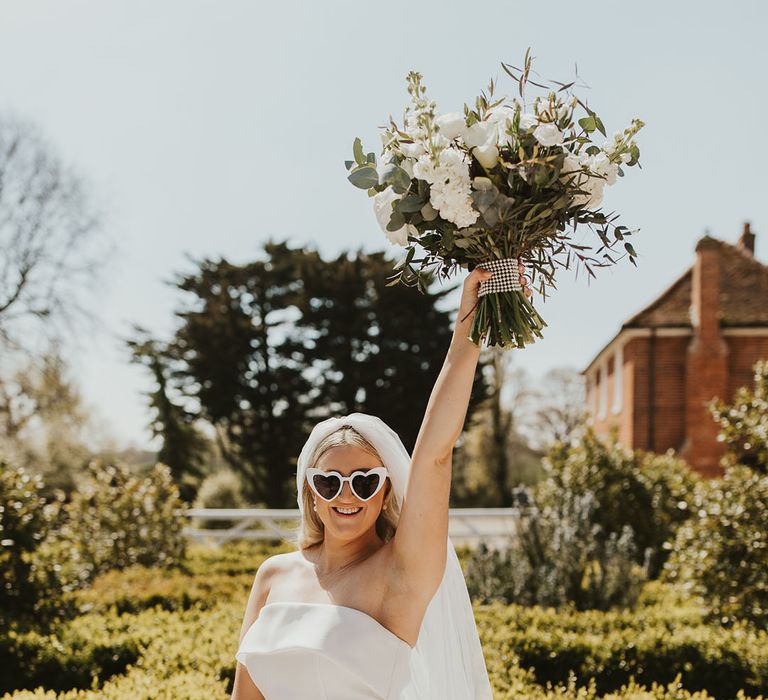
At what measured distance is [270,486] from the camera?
3066 cm

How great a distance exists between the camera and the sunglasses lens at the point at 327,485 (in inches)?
113

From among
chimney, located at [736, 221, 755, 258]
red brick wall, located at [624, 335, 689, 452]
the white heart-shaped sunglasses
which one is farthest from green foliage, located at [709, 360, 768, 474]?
chimney, located at [736, 221, 755, 258]

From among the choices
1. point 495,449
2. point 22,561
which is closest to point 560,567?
point 22,561

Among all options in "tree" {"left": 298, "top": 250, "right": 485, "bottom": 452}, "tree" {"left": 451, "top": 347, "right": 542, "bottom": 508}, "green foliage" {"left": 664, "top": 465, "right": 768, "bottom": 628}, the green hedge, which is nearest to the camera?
the green hedge

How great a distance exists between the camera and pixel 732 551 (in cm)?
768

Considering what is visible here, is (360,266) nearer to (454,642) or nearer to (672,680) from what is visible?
(672,680)

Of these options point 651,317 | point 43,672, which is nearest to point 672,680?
point 43,672

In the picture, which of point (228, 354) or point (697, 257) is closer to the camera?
point (697, 257)

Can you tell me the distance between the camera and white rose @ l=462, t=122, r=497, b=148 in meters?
2.53

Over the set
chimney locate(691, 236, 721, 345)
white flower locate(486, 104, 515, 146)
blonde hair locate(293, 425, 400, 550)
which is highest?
chimney locate(691, 236, 721, 345)

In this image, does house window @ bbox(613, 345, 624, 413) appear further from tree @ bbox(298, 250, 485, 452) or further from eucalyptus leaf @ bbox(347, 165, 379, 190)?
eucalyptus leaf @ bbox(347, 165, 379, 190)

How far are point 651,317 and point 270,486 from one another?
617 inches

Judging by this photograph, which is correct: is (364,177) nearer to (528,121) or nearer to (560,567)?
(528,121)

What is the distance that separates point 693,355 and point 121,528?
16.5 m
